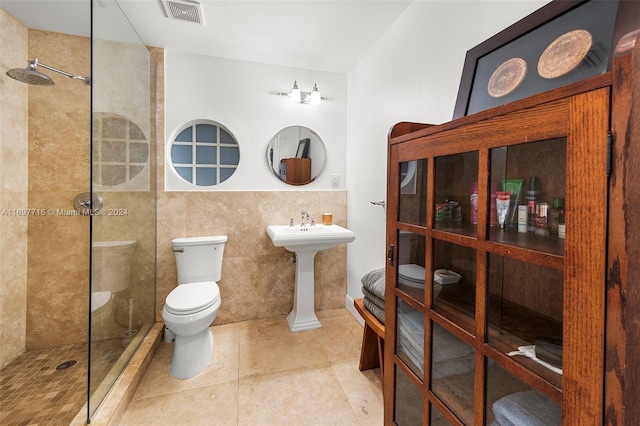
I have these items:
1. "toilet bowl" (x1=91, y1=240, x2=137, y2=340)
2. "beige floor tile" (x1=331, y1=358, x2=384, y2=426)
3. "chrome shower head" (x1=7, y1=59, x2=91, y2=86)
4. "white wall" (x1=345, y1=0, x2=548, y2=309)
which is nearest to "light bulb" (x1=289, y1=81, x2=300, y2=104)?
"white wall" (x1=345, y1=0, x2=548, y2=309)

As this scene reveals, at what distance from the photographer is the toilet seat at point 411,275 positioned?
3.17 ft

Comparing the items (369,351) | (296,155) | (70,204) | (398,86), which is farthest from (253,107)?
(369,351)

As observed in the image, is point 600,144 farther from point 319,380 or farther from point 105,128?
point 105,128

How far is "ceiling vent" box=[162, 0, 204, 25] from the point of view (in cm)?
171

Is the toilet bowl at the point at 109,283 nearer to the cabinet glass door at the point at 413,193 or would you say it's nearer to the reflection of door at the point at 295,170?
the reflection of door at the point at 295,170

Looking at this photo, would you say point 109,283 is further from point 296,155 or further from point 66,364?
point 296,155

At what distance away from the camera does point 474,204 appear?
30.2 inches

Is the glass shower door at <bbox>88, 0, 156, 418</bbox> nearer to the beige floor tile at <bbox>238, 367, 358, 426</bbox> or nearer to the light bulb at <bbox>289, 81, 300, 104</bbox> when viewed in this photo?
the beige floor tile at <bbox>238, 367, 358, 426</bbox>

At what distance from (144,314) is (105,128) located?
1383mm

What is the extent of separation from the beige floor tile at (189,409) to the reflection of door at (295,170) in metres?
1.69

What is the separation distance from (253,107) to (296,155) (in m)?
0.57

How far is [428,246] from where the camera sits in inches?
35.5

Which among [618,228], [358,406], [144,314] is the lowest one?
[358,406]

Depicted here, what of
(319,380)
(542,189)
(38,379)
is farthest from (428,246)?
(38,379)
